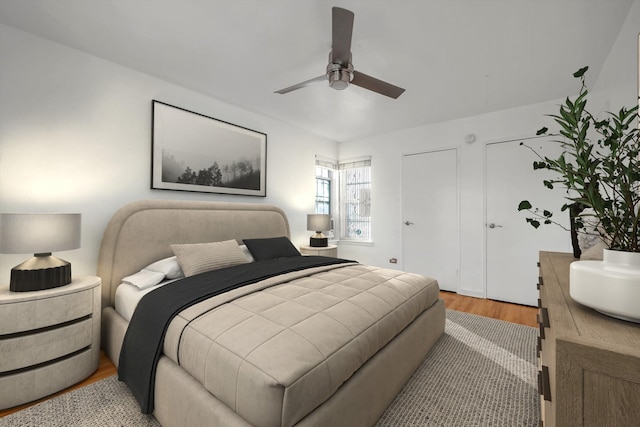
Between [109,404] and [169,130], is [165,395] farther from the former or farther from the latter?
[169,130]

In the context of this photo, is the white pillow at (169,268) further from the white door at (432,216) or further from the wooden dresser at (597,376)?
the white door at (432,216)

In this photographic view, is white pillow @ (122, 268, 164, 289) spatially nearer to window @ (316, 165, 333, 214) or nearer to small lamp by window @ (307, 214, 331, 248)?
small lamp by window @ (307, 214, 331, 248)

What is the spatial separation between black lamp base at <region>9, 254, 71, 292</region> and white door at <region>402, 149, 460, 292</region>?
404cm

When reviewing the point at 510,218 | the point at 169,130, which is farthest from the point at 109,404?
the point at 510,218

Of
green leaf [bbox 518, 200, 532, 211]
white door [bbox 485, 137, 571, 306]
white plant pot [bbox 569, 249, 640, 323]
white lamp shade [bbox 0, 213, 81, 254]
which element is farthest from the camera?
white door [bbox 485, 137, 571, 306]

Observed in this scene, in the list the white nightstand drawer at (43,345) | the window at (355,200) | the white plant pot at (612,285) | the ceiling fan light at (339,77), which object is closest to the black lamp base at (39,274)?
the white nightstand drawer at (43,345)

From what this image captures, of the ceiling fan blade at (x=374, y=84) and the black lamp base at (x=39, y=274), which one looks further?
the ceiling fan blade at (x=374, y=84)

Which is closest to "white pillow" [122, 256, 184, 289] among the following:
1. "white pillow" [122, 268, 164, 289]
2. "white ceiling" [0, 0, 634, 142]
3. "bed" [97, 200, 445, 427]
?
"white pillow" [122, 268, 164, 289]

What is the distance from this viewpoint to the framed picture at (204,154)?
2.85 metres

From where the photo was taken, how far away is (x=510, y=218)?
3609mm

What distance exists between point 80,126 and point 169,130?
28.3 inches

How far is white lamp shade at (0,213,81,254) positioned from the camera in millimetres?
1747

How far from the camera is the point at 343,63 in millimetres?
2025

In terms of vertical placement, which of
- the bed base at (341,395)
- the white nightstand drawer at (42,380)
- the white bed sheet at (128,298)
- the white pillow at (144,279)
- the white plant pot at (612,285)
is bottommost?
the white nightstand drawer at (42,380)
